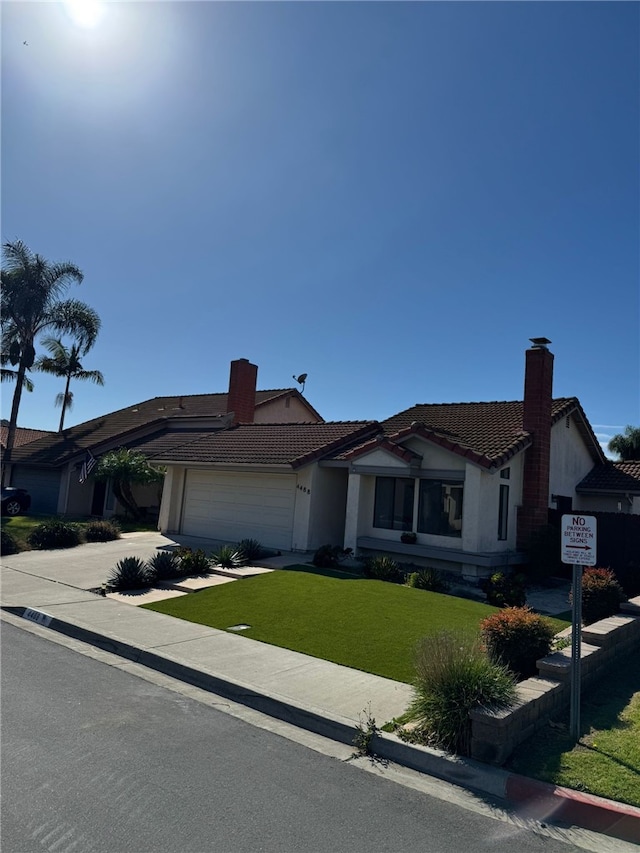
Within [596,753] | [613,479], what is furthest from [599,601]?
[613,479]

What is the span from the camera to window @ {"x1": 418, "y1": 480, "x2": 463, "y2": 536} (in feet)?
50.6

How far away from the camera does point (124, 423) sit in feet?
109

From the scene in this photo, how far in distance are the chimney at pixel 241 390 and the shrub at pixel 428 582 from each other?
14.3 meters

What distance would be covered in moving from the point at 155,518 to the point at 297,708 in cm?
2145

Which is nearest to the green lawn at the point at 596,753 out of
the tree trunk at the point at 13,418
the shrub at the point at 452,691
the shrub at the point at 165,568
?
the shrub at the point at 452,691

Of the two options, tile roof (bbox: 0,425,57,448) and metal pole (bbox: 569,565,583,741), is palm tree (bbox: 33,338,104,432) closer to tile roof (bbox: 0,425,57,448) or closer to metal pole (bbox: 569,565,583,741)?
tile roof (bbox: 0,425,57,448)

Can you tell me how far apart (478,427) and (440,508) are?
3995 mm

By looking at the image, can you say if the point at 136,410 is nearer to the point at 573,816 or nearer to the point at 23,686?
the point at 23,686

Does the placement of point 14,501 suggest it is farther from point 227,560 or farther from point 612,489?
point 612,489

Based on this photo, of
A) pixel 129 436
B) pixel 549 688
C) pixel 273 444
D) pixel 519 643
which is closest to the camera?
pixel 549 688

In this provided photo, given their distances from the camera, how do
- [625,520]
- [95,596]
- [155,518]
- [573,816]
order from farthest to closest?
[155,518]
[625,520]
[95,596]
[573,816]

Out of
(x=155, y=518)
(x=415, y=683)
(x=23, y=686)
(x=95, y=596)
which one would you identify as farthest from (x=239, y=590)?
(x=155, y=518)

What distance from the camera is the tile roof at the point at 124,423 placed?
2927 centimetres

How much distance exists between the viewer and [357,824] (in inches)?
166
